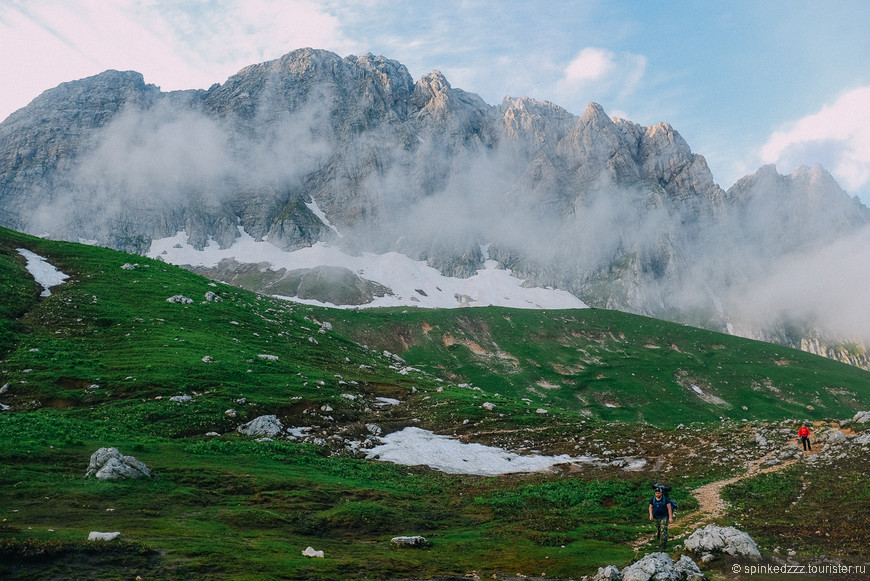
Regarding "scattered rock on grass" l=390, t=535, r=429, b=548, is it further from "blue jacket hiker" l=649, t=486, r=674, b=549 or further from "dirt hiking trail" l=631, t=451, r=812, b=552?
"blue jacket hiker" l=649, t=486, r=674, b=549

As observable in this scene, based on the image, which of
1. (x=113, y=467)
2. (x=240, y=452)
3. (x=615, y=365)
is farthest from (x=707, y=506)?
(x=615, y=365)

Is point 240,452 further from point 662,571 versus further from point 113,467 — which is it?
point 662,571

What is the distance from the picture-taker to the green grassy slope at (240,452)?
16.9 m

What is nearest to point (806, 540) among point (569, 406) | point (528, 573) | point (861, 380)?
point (528, 573)

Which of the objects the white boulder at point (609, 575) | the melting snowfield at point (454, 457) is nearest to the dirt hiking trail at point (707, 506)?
the white boulder at point (609, 575)

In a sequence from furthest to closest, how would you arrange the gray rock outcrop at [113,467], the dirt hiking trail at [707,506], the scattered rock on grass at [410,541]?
the gray rock outcrop at [113,467] < the dirt hiking trail at [707,506] < the scattered rock on grass at [410,541]

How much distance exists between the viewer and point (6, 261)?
64875 millimetres

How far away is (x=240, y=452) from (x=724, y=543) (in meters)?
29.5

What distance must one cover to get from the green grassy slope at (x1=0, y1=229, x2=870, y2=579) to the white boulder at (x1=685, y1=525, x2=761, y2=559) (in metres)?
2.65

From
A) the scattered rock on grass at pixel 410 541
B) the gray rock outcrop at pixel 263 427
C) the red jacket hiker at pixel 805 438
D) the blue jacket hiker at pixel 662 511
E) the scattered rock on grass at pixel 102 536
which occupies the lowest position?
the scattered rock on grass at pixel 410 541

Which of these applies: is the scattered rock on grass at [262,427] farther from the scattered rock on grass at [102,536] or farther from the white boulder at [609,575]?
the white boulder at [609,575]

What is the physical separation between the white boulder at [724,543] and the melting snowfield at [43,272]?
242 ft

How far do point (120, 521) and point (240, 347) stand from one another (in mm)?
46165

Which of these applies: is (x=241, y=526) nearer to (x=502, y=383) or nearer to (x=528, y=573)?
(x=528, y=573)
